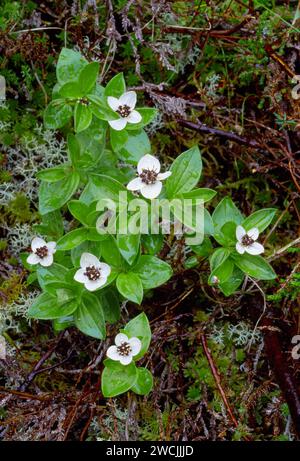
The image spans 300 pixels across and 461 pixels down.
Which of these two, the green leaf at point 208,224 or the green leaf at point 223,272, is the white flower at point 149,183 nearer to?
the green leaf at point 208,224

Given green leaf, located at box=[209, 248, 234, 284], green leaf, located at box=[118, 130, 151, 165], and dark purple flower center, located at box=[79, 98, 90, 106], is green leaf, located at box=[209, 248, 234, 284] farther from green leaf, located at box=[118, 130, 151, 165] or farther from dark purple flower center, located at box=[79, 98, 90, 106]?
dark purple flower center, located at box=[79, 98, 90, 106]

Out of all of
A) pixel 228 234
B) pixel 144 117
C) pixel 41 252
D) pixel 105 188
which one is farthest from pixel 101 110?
pixel 228 234

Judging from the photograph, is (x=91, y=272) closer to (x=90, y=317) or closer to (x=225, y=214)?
(x=90, y=317)

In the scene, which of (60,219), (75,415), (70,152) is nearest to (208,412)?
(75,415)

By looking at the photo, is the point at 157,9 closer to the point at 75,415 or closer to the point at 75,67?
the point at 75,67
